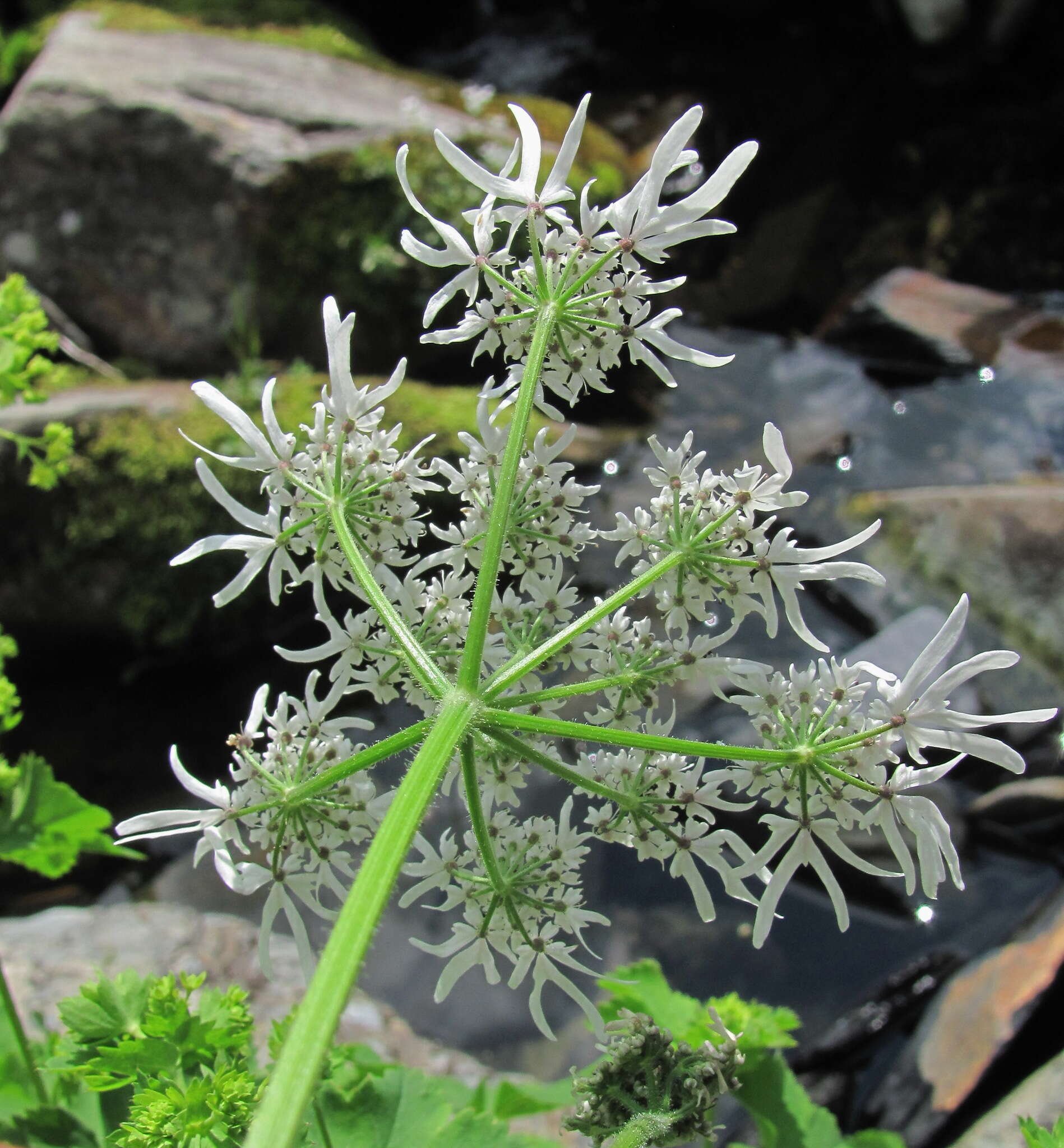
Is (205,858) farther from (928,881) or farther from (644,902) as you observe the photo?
(928,881)

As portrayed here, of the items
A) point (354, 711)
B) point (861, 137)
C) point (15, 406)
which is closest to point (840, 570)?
point (354, 711)

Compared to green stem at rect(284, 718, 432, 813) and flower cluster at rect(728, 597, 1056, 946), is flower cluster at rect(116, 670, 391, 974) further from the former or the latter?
flower cluster at rect(728, 597, 1056, 946)

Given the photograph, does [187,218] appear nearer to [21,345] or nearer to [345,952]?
[21,345]

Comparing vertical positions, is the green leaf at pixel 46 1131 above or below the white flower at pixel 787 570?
below

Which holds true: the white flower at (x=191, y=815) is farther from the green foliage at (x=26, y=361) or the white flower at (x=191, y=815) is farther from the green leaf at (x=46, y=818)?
the green foliage at (x=26, y=361)

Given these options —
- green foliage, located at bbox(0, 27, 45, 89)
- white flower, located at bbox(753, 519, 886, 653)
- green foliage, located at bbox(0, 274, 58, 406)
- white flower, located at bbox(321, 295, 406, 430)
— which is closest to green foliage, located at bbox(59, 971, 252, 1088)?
white flower, located at bbox(321, 295, 406, 430)

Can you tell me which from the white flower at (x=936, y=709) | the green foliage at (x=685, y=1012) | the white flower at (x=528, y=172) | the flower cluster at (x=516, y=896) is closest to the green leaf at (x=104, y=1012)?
the flower cluster at (x=516, y=896)
